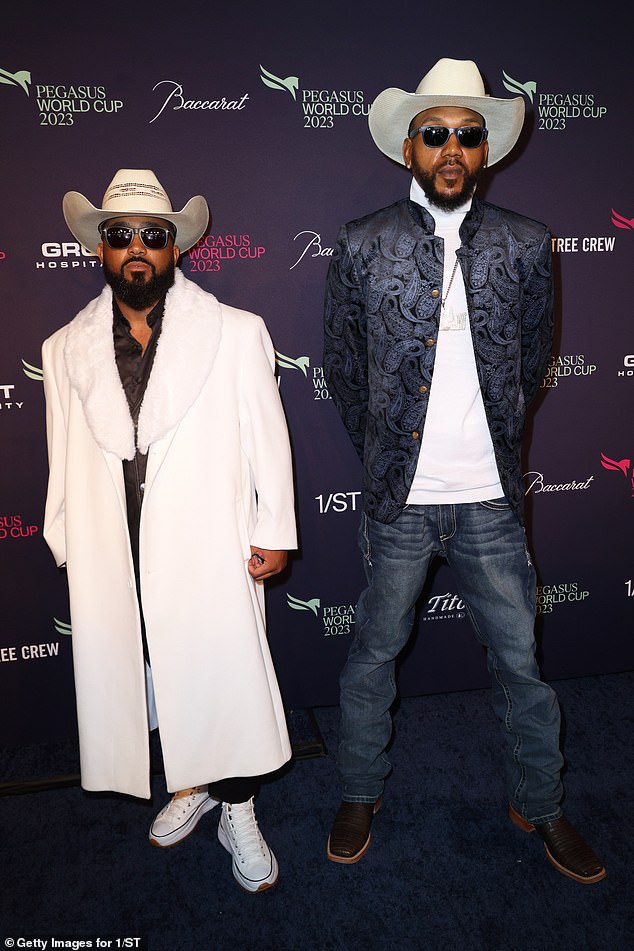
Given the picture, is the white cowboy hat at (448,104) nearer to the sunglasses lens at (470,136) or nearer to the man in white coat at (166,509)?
the sunglasses lens at (470,136)

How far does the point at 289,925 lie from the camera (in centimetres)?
203

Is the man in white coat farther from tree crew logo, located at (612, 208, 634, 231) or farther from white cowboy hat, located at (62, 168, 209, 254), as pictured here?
tree crew logo, located at (612, 208, 634, 231)

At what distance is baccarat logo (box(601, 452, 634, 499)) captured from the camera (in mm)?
3057

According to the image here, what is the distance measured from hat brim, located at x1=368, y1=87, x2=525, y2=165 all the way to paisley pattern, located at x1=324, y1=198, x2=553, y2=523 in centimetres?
30

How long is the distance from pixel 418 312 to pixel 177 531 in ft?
3.19

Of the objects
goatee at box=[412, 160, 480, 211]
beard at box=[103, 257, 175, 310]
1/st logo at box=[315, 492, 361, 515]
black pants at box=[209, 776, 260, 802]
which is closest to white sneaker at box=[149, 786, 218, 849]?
black pants at box=[209, 776, 260, 802]

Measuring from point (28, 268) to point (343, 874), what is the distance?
2394mm

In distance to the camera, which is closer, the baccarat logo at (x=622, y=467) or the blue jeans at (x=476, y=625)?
the blue jeans at (x=476, y=625)

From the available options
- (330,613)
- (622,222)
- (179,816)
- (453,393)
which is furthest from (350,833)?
(622,222)

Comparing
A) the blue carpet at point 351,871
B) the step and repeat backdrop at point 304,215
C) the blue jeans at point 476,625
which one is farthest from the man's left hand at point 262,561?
the blue carpet at point 351,871

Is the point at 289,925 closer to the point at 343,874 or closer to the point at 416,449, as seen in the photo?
the point at 343,874

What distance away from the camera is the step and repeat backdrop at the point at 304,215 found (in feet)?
8.09

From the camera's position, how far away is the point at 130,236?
207cm

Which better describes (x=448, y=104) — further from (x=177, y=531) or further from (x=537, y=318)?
(x=177, y=531)
